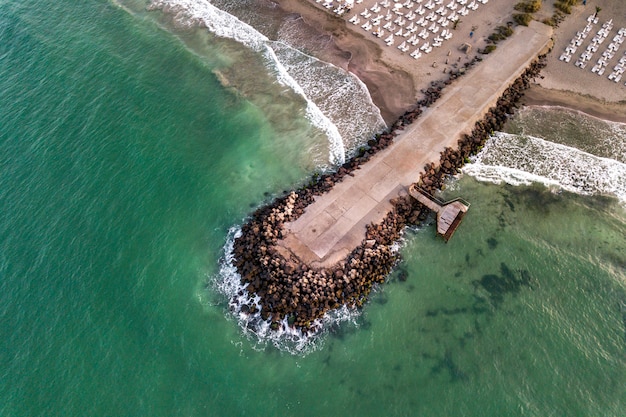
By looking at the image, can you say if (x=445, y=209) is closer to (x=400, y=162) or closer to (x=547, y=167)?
(x=400, y=162)

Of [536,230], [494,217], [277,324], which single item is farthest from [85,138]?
[536,230]

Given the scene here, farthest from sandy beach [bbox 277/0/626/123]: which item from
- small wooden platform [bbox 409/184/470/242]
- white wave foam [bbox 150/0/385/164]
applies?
small wooden platform [bbox 409/184/470/242]

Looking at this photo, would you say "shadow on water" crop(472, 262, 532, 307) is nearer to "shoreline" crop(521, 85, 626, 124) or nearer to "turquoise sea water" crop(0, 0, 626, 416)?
"turquoise sea water" crop(0, 0, 626, 416)

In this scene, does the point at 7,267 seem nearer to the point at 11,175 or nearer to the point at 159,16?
the point at 11,175

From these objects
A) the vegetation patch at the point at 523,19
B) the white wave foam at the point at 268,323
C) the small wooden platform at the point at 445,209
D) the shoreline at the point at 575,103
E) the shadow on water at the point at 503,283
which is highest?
the vegetation patch at the point at 523,19

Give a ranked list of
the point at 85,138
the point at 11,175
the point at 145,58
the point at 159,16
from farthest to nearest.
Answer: the point at 159,16 < the point at 145,58 < the point at 85,138 < the point at 11,175

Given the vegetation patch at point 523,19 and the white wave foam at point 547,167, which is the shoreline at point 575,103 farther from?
the vegetation patch at point 523,19

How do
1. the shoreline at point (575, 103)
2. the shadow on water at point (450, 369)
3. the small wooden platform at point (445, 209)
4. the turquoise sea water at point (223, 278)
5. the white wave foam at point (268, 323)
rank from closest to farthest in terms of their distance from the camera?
the turquoise sea water at point (223, 278)
the shadow on water at point (450, 369)
the white wave foam at point (268, 323)
the small wooden platform at point (445, 209)
the shoreline at point (575, 103)

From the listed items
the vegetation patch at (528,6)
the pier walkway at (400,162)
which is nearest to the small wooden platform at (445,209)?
the pier walkway at (400,162)

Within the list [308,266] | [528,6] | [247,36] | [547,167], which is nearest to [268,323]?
[308,266]
